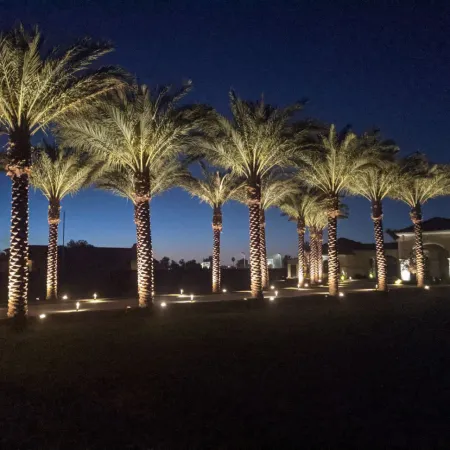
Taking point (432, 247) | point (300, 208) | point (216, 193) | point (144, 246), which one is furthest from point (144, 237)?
point (432, 247)

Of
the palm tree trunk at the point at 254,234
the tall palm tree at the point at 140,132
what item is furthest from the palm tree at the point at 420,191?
the tall palm tree at the point at 140,132

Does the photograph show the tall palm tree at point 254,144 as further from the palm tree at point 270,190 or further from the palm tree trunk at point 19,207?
the palm tree trunk at point 19,207

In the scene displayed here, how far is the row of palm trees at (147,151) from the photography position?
16.4m

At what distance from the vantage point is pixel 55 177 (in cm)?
2616

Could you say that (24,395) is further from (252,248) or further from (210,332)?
(252,248)

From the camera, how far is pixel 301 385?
26.4ft

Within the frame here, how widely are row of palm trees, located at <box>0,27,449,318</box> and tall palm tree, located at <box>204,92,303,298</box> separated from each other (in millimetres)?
57

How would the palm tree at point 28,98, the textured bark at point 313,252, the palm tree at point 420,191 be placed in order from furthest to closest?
the textured bark at point 313,252 → the palm tree at point 420,191 → the palm tree at point 28,98

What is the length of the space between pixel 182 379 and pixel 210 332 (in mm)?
5976

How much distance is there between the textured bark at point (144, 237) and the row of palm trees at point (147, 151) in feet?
0.15

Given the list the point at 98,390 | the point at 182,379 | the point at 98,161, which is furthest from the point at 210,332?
the point at 98,161

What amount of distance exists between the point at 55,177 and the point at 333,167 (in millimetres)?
15980

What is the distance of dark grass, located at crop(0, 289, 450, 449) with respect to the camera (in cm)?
591

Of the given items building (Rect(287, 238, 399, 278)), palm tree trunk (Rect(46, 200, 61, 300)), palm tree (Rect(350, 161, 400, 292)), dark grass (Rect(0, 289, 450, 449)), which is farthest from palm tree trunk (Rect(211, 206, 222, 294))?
building (Rect(287, 238, 399, 278))
